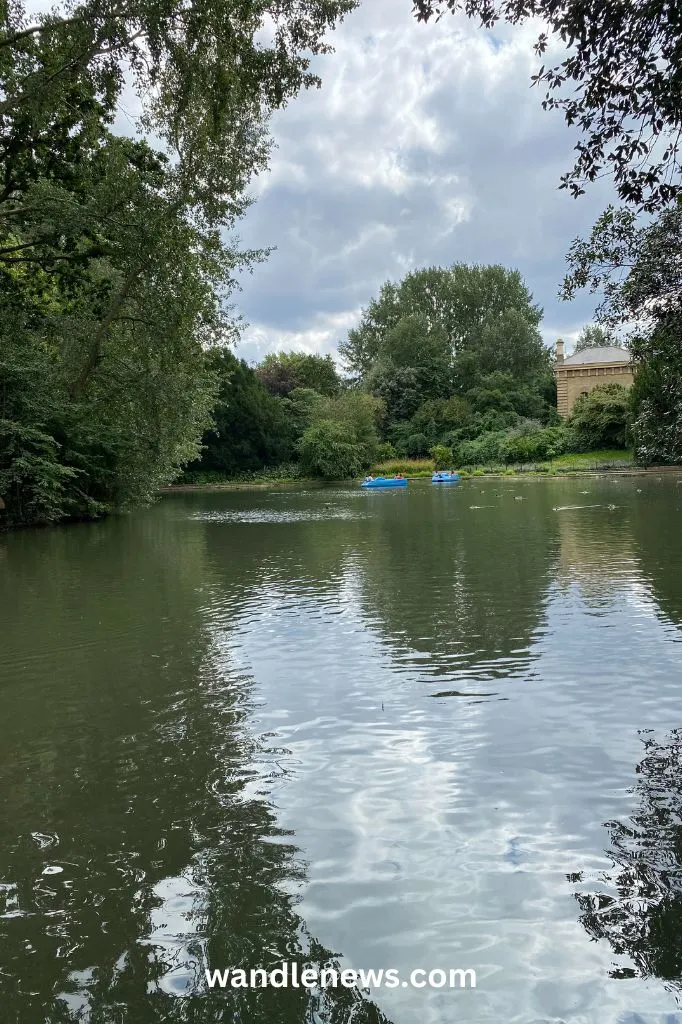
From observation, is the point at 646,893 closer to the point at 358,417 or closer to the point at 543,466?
the point at 543,466

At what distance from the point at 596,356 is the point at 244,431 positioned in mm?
27791

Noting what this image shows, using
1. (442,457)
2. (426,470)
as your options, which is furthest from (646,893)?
(442,457)

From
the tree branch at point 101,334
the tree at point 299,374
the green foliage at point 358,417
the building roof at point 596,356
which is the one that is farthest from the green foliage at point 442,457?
the tree branch at point 101,334

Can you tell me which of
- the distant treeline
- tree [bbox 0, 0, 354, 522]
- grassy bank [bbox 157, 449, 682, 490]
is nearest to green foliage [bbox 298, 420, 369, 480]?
the distant treeline

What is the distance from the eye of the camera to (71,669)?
7.11 m

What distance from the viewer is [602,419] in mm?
48969

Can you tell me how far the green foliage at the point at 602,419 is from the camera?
48844 millimetres

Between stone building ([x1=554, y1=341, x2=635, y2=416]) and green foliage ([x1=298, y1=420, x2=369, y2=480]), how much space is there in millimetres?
17178

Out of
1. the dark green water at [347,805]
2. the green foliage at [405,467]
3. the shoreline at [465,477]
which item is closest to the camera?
the dark green water at [347,805]

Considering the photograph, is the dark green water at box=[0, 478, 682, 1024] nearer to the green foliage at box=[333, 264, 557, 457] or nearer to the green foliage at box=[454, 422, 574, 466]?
the green foliage at box=[454, 422, 574, 466]

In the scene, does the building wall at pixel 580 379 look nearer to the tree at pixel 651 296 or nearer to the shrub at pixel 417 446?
the shrub at pixel 417 446

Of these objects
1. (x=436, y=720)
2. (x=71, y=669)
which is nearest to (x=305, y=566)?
(x=71, y=669)

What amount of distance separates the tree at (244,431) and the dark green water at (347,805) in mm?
46752

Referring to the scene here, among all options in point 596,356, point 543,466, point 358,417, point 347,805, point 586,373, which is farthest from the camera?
point 586,373
